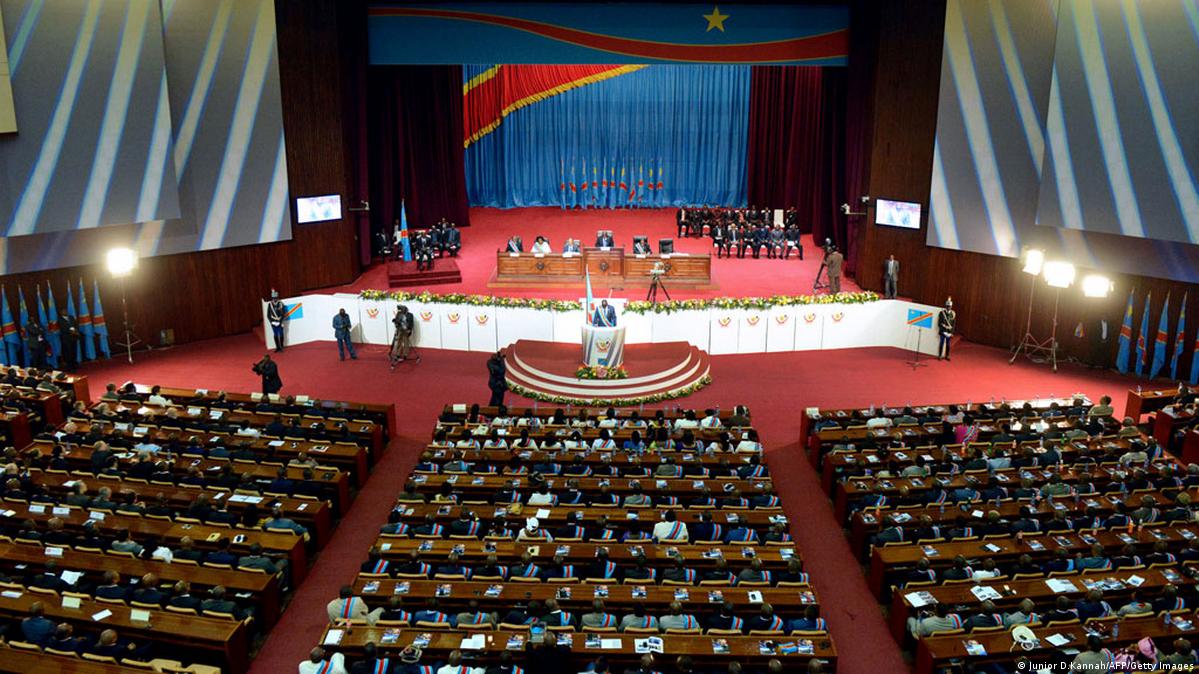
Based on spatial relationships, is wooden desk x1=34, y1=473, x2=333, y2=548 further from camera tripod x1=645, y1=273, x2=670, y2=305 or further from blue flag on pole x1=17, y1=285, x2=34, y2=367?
camera tripod x1=645, y1=273, x2=670, y2=305

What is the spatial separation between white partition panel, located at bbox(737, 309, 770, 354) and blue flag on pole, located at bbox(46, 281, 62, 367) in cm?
1565

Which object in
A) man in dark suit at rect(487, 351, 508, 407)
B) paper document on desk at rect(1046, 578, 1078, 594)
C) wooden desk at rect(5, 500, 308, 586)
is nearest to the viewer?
paper document on desk at rect(1046, 578, 1078, 594)

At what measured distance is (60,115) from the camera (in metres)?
19.8

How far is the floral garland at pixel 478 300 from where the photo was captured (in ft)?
72.6

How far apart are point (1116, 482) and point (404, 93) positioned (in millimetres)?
25003

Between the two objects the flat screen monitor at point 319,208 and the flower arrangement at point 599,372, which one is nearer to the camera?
the flower arrangement at point 599,372

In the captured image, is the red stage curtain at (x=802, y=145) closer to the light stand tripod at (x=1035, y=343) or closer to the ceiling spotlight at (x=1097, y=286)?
the light stand tripod at (x=1035, y=343)

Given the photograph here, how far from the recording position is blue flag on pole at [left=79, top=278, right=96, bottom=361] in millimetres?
21734

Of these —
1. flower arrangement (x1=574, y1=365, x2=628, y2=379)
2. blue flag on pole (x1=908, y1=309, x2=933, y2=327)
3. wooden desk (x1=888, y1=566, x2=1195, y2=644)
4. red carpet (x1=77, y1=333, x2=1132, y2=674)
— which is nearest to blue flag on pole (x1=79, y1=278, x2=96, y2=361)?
red carpet (x1=77, y1=333, x2=1132, y2=674)

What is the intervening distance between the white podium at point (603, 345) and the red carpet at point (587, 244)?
446 cm

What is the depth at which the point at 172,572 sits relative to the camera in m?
11.1

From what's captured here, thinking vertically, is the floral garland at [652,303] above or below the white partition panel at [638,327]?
above

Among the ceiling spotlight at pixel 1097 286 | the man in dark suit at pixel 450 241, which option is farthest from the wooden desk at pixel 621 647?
the man in dark suit at pixel 450 241

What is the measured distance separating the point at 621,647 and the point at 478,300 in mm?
13945
